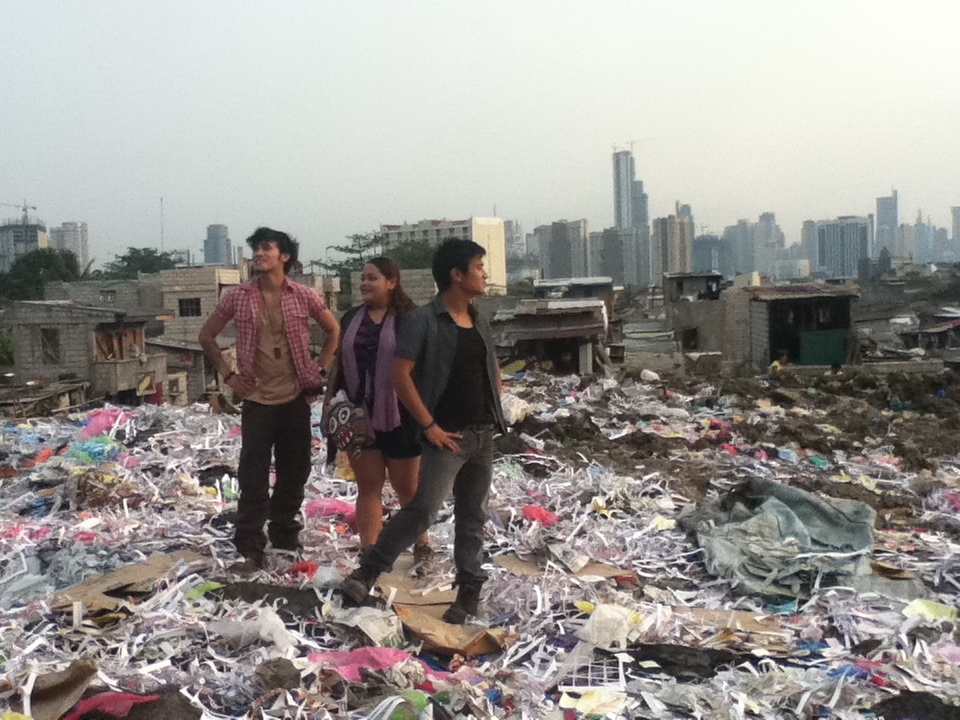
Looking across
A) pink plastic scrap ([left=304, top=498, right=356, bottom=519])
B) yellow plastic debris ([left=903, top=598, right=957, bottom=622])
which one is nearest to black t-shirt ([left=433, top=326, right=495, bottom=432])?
pink plastic scrap ([left=304, top=498, right=356, bottom=519])

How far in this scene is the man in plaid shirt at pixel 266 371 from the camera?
14.4ft

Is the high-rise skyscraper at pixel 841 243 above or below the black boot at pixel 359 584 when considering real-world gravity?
above

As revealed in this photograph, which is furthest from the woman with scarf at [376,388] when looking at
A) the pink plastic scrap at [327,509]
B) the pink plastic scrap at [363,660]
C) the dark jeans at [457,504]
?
the pink plastic scrap at [363,660]

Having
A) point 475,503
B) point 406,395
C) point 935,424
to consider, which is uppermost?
point 406,395

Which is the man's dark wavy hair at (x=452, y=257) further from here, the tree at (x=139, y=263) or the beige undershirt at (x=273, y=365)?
the tree at (x=139, y=263)

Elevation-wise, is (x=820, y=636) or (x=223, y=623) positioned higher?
(x=223, y=623)

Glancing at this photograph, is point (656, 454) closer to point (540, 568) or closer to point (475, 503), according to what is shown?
point (540, 568)

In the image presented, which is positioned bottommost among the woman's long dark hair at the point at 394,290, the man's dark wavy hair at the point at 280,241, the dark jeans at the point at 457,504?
the dark jeans at the point at 457,504

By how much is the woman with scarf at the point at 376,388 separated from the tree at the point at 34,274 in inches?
1679

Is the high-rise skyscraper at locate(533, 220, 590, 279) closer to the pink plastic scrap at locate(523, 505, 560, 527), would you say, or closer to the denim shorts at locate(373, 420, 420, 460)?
the pink plastic scrap at locate(523, 505, 560, 527)

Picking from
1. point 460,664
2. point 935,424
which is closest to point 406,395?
point 460,664

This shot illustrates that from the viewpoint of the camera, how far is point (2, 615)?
3707 millimetres

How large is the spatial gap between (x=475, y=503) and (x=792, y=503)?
7.91 feet

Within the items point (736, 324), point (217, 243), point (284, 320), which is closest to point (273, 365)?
point (284, 320)
